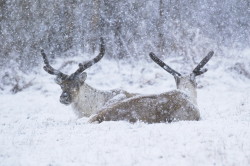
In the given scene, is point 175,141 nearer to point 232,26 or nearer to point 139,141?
point 139,141

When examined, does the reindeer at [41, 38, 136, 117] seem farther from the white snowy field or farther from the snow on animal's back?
the white snowy field

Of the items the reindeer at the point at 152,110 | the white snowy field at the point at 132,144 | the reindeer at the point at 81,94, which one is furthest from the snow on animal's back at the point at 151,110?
the reindeer at the point at 81,94

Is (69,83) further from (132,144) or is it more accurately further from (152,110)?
(132,144)

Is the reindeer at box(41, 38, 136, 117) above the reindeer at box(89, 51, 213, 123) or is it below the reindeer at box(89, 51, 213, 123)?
above

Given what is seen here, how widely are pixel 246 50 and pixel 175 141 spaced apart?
40.8 feet

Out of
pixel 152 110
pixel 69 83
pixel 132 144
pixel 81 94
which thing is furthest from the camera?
pixel 81 94

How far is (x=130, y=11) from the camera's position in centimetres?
1712

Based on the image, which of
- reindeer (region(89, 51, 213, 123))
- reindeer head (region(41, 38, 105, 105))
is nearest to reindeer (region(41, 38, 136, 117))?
reindeer head (region(41, 38, 105, 105))

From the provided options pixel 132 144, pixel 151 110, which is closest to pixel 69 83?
pixel 151 110

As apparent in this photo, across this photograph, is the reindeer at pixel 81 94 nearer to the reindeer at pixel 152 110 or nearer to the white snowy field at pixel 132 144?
the reindeer at pixel 152 110

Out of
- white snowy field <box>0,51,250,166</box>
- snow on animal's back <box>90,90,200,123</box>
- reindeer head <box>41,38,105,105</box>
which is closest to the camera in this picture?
white snowy field <box>0,51,250,166</box>

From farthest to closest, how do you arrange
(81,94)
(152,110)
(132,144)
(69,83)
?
1. (81,94)
2. (69,83)
3. (152,110)
4. (132,144)

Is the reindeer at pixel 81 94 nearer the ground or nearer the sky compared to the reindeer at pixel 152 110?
nearer the sky

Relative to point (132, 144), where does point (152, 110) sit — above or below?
above
